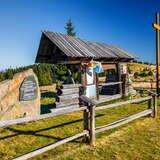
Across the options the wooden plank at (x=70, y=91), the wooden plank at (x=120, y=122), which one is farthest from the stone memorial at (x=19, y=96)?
the wooden plank at (x=120, y=122)

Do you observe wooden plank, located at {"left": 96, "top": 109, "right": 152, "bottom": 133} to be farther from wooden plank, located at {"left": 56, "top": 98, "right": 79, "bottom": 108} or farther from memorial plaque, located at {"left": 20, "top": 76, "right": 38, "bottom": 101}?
wooden plank, located at {"left": 56, "top": 98, "right": 79, "bottom": 108}

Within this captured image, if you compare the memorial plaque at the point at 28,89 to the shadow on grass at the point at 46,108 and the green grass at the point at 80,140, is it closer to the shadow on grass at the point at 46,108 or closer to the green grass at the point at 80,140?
the green grass at the point at 80,140

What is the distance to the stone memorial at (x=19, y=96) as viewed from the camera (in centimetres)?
1066

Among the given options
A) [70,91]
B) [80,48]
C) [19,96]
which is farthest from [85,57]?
[19,96]

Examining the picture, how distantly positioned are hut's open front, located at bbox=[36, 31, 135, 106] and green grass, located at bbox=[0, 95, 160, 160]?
3.16m

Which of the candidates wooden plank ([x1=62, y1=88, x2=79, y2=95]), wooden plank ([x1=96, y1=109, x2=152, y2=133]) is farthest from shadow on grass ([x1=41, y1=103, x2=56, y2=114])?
wooden plank ([x1=96, y1=109, x2=152, y2=133])

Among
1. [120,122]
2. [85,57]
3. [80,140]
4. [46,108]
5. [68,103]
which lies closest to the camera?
[80,140]

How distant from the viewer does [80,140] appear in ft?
26.8

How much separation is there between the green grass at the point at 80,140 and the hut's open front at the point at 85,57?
3.16 meters

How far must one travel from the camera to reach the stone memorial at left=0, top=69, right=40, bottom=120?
10664 mm

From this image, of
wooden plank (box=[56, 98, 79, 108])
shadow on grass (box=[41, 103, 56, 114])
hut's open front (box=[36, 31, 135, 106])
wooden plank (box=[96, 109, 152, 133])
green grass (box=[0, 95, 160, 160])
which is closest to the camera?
green grass (box=[0, 95, 160, 160])

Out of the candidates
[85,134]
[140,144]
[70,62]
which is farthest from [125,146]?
[70,62]

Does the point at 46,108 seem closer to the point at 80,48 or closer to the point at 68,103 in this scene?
the point at 68,103

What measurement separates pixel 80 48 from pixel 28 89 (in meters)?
4.95
